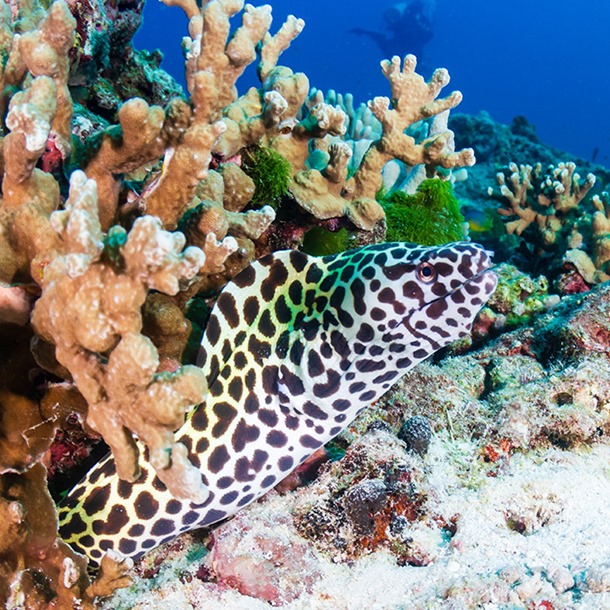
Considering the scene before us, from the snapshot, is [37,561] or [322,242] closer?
[37,561]

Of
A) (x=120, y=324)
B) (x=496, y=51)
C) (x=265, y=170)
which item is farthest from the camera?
(x=496, y=51)

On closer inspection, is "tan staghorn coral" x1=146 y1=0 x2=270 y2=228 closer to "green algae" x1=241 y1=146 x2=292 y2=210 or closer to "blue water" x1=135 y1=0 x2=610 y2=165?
"green algae" x1=241 y1=146 x2=292 y2=210

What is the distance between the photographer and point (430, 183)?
4.78 m

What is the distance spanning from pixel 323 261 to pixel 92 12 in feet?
9.08

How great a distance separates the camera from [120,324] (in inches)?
71.3

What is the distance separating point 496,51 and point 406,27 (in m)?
164

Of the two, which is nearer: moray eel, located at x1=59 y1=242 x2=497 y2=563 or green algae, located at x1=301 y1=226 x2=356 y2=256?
moray eel, located at x1=59 y1=242 x2=497 y2=563

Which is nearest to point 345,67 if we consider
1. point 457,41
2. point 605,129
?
point 457,41

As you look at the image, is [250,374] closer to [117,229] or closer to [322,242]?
[117,229]

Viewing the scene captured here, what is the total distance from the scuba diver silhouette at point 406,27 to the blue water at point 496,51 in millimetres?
89114

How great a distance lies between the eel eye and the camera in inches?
107

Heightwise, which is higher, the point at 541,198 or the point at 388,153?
the point at 541,198

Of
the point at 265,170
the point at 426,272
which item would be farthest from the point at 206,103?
the point at 426,272

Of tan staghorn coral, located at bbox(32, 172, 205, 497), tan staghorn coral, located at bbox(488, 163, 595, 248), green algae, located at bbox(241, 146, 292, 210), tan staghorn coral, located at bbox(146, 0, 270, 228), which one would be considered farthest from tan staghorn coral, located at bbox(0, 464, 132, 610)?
tan staghorn coral, located at bbox(488, 163, 595, 248)
